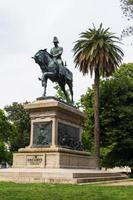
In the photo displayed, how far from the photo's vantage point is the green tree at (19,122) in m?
66.9

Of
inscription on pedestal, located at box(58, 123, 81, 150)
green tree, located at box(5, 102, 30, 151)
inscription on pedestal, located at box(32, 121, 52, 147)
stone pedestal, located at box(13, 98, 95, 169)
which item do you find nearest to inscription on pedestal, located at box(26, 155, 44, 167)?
stone pedestal, located at box(13, 98, 95, 169)

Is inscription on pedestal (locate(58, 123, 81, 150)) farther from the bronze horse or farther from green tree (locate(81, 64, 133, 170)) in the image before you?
green tree (locate(81, 64, 133, 170))

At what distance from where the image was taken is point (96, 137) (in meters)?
40.5

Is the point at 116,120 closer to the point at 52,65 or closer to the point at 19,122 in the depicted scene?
the point at 52,65

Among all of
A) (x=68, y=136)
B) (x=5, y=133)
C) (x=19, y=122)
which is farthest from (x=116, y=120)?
(x=19, y=122)

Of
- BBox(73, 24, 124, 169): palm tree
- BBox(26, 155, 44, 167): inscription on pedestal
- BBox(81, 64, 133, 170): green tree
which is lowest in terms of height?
BBox(26, 155, 44, 167): inscription on pedestal

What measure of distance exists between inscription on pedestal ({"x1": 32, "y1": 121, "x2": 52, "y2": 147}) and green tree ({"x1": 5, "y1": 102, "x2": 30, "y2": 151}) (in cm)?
4036

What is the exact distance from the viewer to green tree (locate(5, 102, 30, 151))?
66.9 meters

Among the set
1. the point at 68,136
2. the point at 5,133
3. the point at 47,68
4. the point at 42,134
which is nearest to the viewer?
the point at 42,134

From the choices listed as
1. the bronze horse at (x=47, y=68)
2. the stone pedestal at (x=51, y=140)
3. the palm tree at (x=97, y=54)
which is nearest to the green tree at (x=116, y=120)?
the palm tree at (x=97, y=54)

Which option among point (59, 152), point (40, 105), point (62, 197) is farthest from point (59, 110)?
point (62, 197)

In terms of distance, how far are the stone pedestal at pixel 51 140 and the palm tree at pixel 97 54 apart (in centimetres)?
1435

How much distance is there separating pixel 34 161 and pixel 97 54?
19.8 meters

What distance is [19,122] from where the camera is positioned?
68.2 meters
